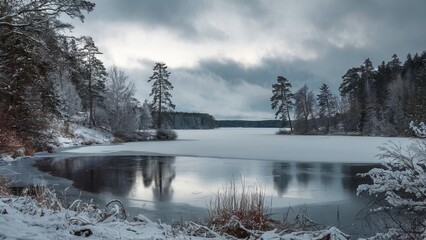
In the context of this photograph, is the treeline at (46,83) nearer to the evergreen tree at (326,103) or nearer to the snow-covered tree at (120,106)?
the snow-covered tree at (120,106)

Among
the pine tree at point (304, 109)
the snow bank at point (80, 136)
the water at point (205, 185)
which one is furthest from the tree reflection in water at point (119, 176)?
the pine tree at point (304, 109)

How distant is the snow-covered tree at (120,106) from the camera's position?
4788 cm

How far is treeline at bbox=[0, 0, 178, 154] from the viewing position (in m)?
11.4

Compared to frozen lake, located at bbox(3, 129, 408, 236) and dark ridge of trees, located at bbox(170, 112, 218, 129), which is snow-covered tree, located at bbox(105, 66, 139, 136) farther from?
Answer: dark ridge of trees, located at bbox(170, 112, 218, 129)

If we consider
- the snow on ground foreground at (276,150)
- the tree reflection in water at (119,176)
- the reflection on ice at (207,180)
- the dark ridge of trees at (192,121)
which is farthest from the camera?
the dark ridge of trees at (192,121)

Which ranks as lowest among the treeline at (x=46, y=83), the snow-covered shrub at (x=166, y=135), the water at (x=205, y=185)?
the water at (x=205, y=185)

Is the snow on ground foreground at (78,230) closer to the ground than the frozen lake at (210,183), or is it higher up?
higher up

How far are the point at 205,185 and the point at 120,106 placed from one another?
38248mm

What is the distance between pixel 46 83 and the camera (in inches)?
693

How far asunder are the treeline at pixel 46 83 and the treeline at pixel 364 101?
25170 mm

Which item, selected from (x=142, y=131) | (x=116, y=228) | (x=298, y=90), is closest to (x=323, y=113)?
(x=298, y=90)

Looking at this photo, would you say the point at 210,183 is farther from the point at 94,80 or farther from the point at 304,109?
the point at 304,109

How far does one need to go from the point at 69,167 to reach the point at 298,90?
179 ft

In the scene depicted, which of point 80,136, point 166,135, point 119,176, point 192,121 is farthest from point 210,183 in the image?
point 192,121
